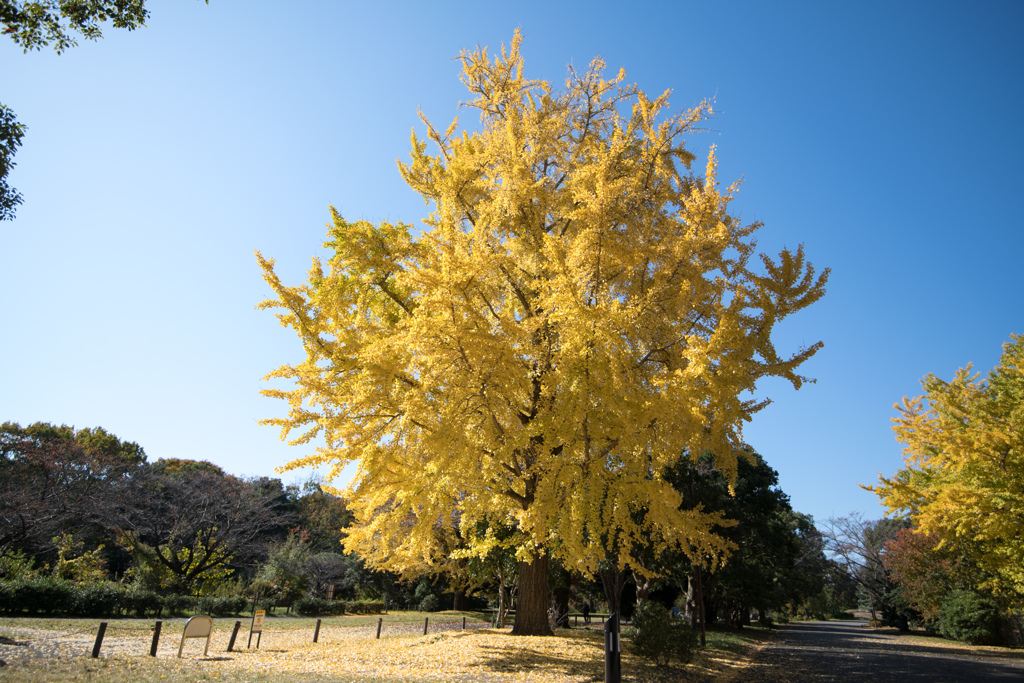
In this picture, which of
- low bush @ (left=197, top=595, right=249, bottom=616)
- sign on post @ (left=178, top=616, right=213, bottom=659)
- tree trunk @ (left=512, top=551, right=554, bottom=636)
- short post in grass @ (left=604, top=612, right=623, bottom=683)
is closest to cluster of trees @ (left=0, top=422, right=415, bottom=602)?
low bush @ (left=197, top=595, right=249, bottom=616)

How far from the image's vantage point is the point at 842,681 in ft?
32.1

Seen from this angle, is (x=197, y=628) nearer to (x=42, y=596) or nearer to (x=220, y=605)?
(x=42, y=596)

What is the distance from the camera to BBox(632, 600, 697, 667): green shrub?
33.8ft

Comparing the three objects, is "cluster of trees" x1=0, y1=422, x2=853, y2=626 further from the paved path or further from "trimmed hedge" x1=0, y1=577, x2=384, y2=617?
the paved path

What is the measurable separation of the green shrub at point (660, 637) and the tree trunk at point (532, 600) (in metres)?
2.04

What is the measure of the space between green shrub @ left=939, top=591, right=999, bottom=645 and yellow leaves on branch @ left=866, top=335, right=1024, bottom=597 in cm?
466

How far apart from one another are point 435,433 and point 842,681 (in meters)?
9.50

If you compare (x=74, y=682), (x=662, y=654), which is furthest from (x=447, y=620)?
(x=74, y=682)

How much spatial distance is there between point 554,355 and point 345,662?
22.8ft

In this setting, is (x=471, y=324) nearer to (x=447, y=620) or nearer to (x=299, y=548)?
(x=447, y=620)

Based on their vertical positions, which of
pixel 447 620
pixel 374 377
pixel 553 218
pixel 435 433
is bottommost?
pixel 447 620

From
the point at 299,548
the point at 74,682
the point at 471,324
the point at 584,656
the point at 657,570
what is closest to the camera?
the point at 74,682

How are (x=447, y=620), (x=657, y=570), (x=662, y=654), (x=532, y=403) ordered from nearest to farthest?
(x=532, y=403) < (x=662, y=654) < (x=657, y=570) < (x=447, y=620)

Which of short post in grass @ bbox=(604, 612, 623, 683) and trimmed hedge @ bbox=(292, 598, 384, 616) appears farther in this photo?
trimmed hedge @ bbox=(292, 598, 384, 616)
